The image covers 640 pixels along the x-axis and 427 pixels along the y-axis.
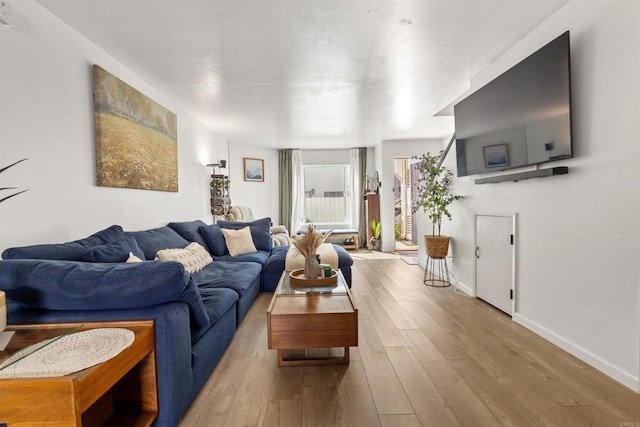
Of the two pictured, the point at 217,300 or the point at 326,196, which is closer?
the point at 217,300

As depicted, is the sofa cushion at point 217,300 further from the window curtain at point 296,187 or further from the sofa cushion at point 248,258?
the window curtain at point 296,187

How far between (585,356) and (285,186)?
6288mm

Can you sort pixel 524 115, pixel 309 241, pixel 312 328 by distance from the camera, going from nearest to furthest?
pixel 312 328 → pixel 524 115 → pixel 309 241

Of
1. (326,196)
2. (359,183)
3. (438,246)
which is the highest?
(359,183)

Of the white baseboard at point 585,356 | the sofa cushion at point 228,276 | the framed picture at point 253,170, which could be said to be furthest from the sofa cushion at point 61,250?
the framed picture at point 253,170

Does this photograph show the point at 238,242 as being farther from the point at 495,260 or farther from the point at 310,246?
the point at 495,260

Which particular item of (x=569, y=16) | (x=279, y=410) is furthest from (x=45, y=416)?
(x=569, y=16)

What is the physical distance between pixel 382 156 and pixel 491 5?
467cm

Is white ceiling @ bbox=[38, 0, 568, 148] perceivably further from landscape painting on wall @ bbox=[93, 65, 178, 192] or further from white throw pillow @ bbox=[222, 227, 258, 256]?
white throw pillow @ bbox=[222, 227, 258, 256]

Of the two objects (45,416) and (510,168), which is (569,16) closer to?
(510,168)

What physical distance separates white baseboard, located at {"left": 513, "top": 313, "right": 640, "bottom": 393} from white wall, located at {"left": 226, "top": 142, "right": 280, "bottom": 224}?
5.58 meters

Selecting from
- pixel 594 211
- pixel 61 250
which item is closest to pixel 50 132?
pixel 61 250

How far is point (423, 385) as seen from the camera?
1825 millimetres

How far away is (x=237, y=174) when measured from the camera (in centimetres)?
680
